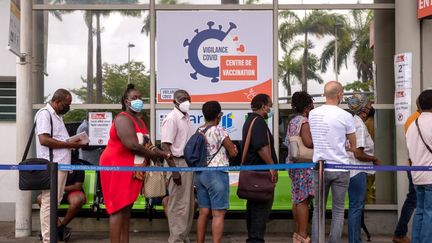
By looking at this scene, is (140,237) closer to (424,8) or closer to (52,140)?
(52,140)

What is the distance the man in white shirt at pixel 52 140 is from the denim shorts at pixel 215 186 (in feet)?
4.81

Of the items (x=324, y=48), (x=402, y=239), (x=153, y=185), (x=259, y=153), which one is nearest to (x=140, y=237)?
(x=153, y=185)

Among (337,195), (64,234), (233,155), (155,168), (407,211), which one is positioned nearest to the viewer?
(337,195)

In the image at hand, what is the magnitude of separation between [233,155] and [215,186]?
40cm

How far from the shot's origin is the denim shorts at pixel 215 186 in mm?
7418

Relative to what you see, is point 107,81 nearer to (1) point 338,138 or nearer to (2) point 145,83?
(2) point 145,83

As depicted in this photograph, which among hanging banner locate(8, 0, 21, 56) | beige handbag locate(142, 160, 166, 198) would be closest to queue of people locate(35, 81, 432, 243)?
beige handbag locate(142, 160, 166, 198)

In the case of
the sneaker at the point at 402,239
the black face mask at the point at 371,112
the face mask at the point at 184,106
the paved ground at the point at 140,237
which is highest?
the face mask at the point at 184,106

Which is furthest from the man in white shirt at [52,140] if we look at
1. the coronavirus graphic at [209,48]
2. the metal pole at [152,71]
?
the coronavirus graphic at [209,48]

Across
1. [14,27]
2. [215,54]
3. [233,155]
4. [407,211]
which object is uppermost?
[14,27]

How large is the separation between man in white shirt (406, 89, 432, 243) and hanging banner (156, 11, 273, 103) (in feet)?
8.81

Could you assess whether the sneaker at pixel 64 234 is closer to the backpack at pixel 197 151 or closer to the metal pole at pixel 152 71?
the metal pole at pixel 152 71

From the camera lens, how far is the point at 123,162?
702cm

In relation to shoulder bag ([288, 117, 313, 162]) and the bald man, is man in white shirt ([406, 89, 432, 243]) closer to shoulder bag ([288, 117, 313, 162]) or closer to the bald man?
the bald man
